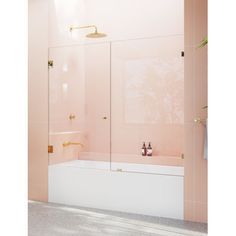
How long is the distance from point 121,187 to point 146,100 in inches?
57.0

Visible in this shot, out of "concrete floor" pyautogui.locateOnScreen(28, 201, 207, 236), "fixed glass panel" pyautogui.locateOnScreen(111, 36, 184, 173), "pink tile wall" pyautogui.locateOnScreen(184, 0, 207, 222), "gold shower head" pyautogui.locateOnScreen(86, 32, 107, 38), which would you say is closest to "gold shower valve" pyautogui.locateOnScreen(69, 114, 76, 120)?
"fixed glass panel" pyautogui.locateOnScreen(111, 36, 184, 173)

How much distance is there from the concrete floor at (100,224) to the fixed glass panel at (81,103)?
790mm

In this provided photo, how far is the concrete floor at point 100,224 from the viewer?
8.87 feet

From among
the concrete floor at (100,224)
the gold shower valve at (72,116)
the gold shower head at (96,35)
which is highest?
the gold shower head at (96,35)

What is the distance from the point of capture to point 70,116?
14.3ft

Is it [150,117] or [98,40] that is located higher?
[98,40]

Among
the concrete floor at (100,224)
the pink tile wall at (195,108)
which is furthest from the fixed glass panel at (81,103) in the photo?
the pink tile wall at (195,108)

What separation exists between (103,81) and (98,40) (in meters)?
0.61

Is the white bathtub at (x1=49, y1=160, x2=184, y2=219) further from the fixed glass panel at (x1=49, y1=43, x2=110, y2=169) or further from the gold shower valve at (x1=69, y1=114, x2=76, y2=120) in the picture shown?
the gold shower valve at (x1=69, y1=114, x2=76, y2=120)

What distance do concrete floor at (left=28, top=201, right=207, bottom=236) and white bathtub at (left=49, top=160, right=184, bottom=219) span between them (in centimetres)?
11

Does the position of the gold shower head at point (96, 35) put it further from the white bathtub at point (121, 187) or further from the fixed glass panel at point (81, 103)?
the white bathtub at point (121, 187)
